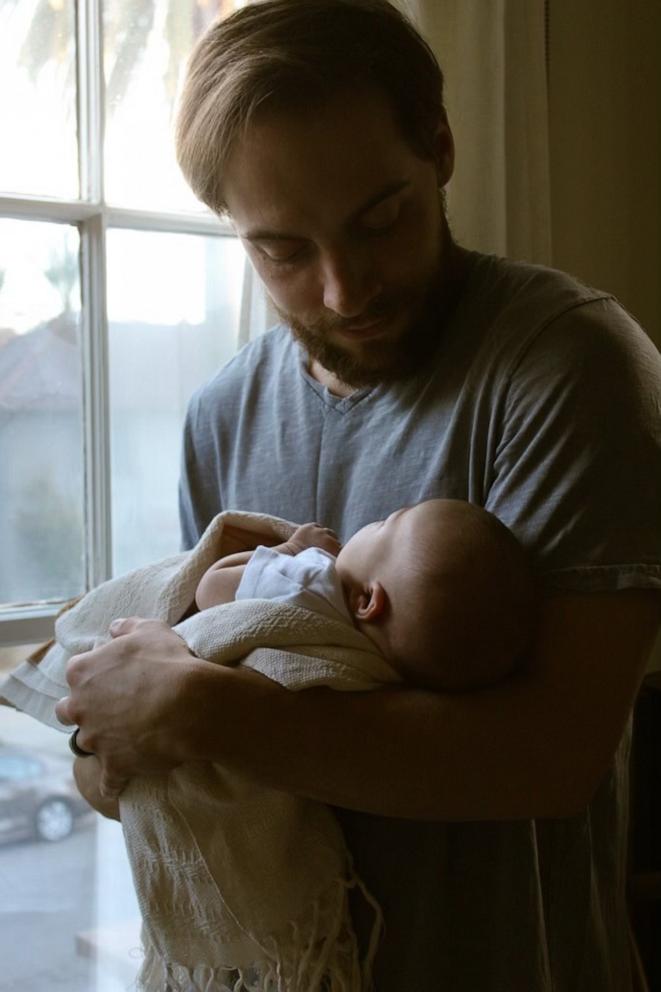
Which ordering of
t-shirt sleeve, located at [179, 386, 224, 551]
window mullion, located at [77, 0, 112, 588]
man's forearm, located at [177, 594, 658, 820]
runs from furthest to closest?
window mullion, located at [77, 0, 112, 588] < t-shirt sleeve, located at [179, 386, 224, 551] < man's forearm, located at [177, 594, 658, 820]

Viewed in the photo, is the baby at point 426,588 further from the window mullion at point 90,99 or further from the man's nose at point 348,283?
the window mullion at point 90,99

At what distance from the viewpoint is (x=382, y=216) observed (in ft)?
4.40

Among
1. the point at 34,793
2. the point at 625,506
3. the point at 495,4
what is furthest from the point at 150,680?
the point at 495,4

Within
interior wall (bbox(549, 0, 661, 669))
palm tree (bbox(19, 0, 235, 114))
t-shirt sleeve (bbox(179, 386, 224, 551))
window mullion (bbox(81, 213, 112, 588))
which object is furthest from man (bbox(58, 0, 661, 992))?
interior wall (bbox(549, 0, 661, 669))

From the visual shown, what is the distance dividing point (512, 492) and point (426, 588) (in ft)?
0.45

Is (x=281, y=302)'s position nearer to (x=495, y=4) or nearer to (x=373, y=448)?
(x=373, y=448)

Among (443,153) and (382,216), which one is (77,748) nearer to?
(382,216)

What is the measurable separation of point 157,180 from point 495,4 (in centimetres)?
82

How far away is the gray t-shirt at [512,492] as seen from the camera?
1148 millimetres

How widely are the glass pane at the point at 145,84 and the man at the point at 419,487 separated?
0.87 meters

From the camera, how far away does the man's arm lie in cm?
112

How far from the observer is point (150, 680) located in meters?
1.21

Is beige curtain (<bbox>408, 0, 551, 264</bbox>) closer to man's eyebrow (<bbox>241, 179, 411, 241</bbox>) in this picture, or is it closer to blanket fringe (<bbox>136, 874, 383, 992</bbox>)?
man's eyebrow (<bbox>241, 179, 411, 241</bbox>)

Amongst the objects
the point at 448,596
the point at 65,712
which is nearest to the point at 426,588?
the point at 448,596
